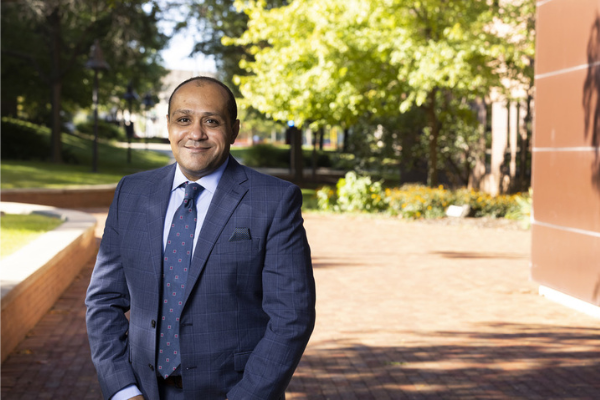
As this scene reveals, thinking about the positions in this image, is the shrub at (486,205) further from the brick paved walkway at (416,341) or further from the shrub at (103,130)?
the shrub at (103,130)

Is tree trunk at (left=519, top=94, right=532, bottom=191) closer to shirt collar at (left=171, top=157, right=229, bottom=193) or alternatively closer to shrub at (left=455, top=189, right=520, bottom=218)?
shrub at (left=455, top=189, right=520, bottom=218)

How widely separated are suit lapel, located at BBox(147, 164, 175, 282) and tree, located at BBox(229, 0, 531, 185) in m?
13.9

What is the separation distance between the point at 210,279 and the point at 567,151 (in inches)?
277

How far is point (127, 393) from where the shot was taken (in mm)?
2365

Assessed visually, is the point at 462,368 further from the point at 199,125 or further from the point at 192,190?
the point at 199,125

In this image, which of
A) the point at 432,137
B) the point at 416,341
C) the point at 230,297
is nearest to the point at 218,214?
A: the point at 230,297

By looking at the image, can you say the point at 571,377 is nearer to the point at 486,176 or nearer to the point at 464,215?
the point at 464,215

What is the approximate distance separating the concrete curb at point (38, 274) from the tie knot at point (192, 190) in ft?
12.1

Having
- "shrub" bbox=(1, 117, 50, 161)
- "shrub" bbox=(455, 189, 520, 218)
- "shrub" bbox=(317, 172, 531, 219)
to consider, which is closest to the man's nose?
"shrub" bbox=(317, 172, 531, 219)

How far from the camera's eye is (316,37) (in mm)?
17125

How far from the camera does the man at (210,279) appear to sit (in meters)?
2.28

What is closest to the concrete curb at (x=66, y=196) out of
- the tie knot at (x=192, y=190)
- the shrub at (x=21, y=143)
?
the shrub at (x=21, y=143)

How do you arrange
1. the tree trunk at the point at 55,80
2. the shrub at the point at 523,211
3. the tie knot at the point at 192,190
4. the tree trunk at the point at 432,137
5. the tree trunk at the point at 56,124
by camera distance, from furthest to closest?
1. the tree trunk at the point at 56,124
2. the tree trunk at the point at 55,80
3. the tree trunk at the point at 432,137
4. the shrub at the point at 523,211
5. the tie knot at the point at 192,190

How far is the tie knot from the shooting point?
7.84 ft
